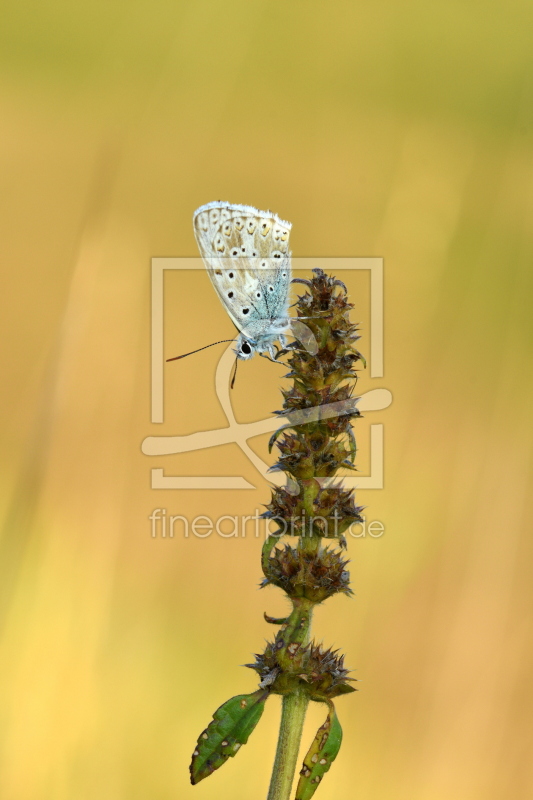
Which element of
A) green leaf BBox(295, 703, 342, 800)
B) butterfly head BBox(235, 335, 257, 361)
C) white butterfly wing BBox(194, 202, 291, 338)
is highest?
white butterfly wing BBox(194, 202, 291, 338)

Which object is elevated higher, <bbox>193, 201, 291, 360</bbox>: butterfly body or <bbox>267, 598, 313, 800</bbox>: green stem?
<bbox>193, 201, 291, 360</bbox>: butterfly body

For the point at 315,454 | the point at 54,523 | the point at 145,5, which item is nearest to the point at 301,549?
the point at 315,454

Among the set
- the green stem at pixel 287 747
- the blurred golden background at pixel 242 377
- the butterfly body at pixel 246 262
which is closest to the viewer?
the green stem at pixel 287 747

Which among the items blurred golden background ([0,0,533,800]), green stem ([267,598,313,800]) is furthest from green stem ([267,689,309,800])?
blurred golden background ([0,0,533,800])

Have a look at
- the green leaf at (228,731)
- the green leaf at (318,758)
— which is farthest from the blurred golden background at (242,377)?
the green leaf at (318,758)

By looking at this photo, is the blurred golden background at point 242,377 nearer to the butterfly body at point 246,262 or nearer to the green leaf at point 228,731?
the butterfly body at point 246,262

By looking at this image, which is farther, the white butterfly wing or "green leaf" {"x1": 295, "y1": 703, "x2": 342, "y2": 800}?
the white butterfly wing

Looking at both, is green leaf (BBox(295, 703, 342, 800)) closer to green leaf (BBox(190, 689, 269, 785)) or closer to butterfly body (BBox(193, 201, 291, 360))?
green leaf (BBox(190, 689, 269, 785))

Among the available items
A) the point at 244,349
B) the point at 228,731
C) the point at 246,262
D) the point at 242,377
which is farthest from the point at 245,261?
the point at 228,731
